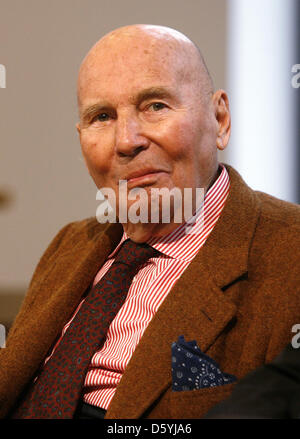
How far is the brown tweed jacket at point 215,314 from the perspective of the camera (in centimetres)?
121

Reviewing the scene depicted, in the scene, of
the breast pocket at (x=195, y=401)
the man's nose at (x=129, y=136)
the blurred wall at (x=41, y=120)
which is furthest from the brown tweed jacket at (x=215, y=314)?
the blurred wall at (x=41, y=120)

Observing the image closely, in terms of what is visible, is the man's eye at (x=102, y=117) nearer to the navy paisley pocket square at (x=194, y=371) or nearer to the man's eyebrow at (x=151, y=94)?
the man's eyebrow at (x=151, y=94)

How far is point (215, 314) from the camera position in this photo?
127 cm

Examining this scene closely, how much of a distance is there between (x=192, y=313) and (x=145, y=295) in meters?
0.16

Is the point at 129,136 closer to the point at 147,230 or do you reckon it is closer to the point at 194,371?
the point at 147,230

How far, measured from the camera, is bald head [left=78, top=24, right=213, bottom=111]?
145 centimetres

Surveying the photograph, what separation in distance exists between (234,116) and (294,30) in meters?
0.48

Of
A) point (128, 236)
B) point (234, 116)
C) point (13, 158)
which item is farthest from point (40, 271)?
point (234, 116)

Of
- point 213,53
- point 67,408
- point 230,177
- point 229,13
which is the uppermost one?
point 229,13

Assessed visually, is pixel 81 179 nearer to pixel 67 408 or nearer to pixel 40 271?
pixel 40 271

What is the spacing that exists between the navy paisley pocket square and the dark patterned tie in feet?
0.80

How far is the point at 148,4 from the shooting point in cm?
249

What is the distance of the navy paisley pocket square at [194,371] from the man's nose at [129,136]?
1.60 feet

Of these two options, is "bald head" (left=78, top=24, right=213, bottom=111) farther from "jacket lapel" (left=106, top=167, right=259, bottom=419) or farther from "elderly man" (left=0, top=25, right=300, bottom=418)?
"jacket lapel" (left=106, top=167, right=259, bottom=419)
